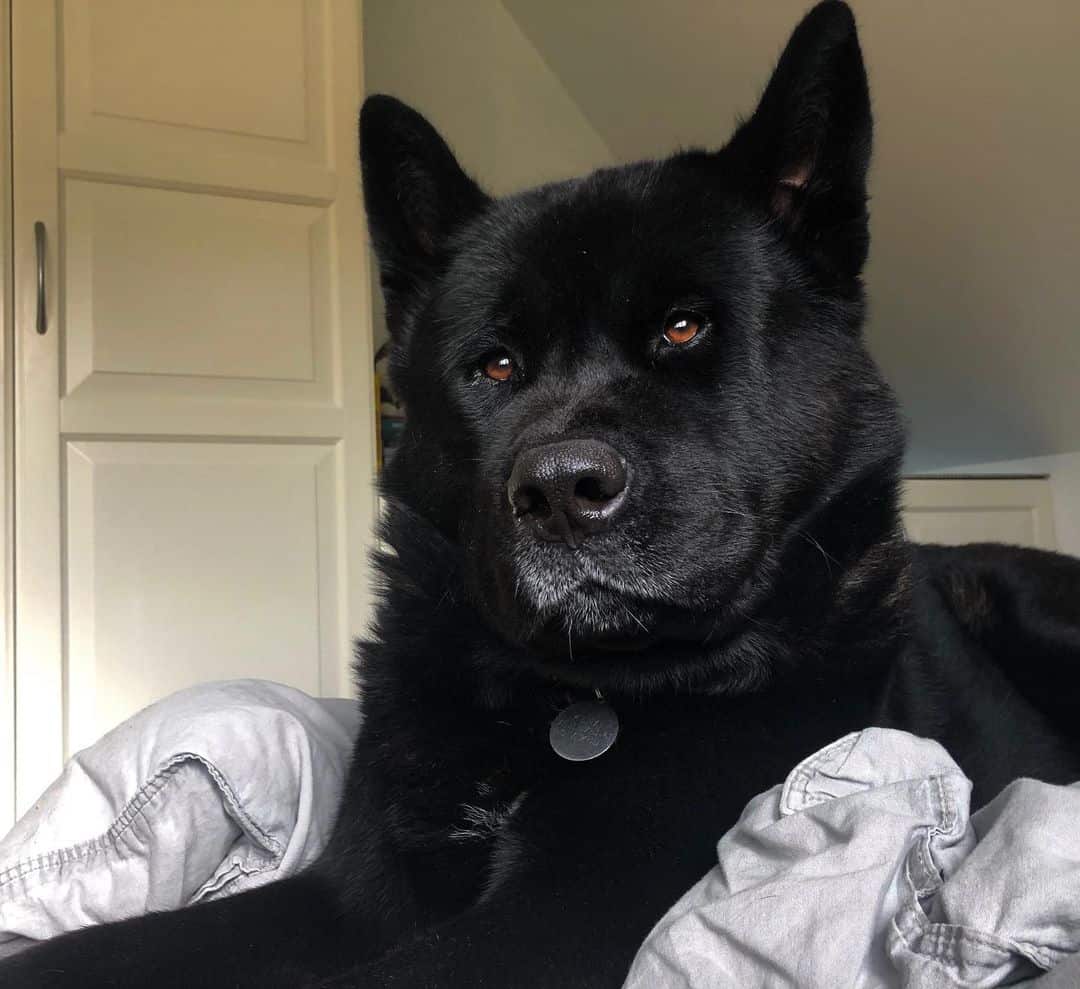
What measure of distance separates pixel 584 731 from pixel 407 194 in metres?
0.70

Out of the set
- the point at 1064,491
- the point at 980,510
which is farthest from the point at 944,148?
the point at 1064,491

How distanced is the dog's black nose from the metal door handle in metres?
1.82

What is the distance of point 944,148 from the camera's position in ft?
8.11

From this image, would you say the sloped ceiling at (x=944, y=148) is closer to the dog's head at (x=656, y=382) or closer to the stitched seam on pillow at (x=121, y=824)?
the dog's head at (x=656, y=382)

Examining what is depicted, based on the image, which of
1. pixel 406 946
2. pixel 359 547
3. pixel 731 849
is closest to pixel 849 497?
pixel 731 849

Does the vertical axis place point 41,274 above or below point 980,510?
above

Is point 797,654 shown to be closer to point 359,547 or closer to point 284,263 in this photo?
point 359,547

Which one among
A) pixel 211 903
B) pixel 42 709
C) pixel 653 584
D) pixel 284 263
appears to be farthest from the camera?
pixel 284 263

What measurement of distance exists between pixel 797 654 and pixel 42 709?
1859 millimetres

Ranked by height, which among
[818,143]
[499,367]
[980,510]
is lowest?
[980,510]

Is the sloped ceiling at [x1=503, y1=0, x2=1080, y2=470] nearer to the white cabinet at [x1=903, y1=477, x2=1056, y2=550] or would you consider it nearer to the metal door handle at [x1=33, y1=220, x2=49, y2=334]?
the white cabinet at [x1=903, y1=477, x2=1056, y2=550]

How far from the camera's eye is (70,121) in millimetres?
2354

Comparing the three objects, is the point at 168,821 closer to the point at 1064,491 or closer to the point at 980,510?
the point at 980,510

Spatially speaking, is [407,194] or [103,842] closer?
[103,842]
